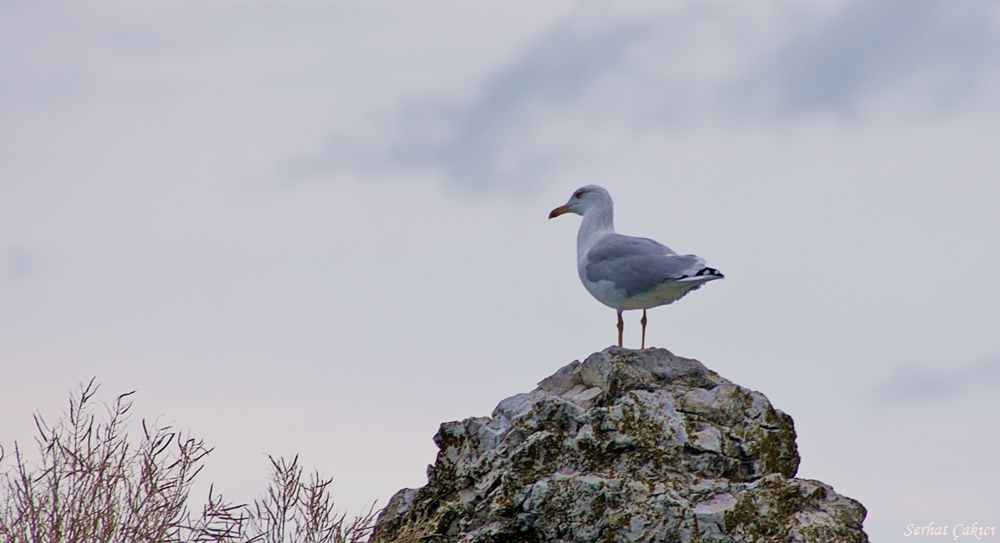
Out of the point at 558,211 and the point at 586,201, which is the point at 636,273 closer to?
the point at 586,201

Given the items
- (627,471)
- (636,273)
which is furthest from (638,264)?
(627,471)

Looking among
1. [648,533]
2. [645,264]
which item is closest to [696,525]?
[648,533]

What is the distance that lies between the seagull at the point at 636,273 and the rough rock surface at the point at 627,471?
1.09 m

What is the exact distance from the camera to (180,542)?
8516 mm

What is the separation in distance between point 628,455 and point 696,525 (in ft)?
2.42

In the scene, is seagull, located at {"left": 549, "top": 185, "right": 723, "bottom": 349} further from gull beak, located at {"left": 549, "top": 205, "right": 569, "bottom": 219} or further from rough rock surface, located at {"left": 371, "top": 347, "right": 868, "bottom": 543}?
rough rock surface, located at {"left": 371, "top": 347, "right": 868, "bottom": 543}

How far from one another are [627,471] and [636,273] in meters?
2.61

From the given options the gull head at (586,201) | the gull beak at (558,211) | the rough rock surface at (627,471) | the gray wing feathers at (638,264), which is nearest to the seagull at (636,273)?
the gray wing feathers at (638,264)

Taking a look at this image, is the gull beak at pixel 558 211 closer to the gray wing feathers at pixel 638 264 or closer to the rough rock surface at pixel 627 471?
the gray wing feathers at pixel 638 264

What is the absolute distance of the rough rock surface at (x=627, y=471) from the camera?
7367 mm

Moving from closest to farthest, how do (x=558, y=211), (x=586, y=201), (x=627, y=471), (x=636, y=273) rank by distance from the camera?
(x=627, y=471), (x=636, y=273), (x=586, y=201), (x=558, y=211)

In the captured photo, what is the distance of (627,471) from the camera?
25.1 feet

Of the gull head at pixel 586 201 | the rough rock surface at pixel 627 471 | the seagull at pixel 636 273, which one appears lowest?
the rough rock surface at pixel 627 471

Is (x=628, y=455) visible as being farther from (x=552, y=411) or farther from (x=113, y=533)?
(x=113, y=533)
